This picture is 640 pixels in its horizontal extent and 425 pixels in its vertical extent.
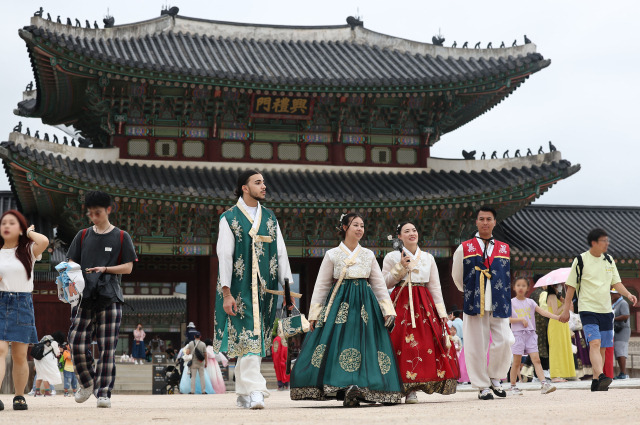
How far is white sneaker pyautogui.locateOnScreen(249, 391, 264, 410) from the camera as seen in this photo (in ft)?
25.2

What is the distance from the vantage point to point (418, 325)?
9.05m

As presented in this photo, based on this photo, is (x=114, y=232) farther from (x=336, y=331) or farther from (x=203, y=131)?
(x=203, y=131)

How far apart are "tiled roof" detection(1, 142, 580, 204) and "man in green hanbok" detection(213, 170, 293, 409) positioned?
34.1 feet

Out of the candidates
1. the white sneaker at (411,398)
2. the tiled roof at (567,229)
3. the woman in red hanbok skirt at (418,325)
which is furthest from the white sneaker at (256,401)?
the tiled roof at (567,229)

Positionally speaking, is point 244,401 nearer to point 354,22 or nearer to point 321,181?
point 321,181

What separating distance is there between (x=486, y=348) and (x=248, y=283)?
8.75 feet

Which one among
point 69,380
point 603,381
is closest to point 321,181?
point 69,380

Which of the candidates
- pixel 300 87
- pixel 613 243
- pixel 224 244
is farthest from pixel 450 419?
pixel 613 243

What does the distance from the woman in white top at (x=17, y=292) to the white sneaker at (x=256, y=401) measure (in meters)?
1.80

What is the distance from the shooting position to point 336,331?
838 cm

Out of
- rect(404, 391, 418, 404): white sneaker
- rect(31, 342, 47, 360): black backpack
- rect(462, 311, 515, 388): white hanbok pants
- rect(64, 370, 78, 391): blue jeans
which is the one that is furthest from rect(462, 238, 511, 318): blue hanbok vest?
rect(64, 370, 78, 391): blue jeans

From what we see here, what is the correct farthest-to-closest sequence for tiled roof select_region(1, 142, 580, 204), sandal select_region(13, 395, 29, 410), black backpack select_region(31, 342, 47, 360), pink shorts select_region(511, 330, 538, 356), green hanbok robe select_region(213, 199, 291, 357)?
tiled roof select_region(1, 142, 580, 204) → black backpack select_region(31, 342, 47, 360) → pink shorts select_region(511, 330, 538, 356) → green hanbok robe select_region(213, 199, 291, 357) → sandal select_region(13, 395, 29, 410)

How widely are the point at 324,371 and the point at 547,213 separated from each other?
17390 millimetres

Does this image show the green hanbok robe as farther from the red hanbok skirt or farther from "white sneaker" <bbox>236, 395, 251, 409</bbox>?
the red hanbok skirt
